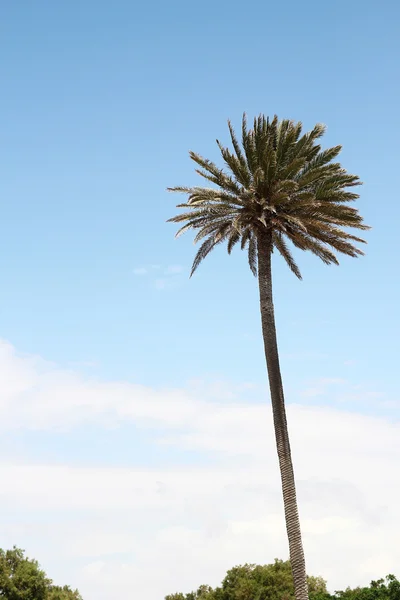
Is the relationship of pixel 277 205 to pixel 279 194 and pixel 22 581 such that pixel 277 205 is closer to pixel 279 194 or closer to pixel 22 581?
pixel 279 194

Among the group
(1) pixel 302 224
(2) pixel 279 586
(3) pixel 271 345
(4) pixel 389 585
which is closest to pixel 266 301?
(3) pixel 271 345

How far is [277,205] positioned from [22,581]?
39.3m

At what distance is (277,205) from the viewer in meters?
31.3

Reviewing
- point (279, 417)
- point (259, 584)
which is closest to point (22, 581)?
point (259, 584)

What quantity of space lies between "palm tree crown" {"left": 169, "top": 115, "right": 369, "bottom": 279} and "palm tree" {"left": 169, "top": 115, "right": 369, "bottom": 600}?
0.13 feet

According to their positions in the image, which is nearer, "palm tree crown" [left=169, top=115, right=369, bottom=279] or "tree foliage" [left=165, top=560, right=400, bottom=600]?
"palm tree crown" [left=169, top=115, right=369, bottom=279]

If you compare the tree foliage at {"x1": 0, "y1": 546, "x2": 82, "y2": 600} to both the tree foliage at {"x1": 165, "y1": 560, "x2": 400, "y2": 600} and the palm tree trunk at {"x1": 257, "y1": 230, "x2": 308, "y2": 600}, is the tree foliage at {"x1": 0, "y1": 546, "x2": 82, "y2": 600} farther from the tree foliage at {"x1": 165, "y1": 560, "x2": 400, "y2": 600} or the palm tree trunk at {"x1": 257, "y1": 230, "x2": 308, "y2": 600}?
the palm tree trunk at {"x1": 257, "y1": 230, "x2": 308, "y2": 600}

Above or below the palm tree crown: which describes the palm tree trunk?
below

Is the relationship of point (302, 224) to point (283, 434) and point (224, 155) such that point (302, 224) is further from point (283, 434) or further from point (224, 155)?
point (283, 434)

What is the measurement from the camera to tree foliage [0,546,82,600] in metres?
55.5

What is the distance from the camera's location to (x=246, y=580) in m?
60.0

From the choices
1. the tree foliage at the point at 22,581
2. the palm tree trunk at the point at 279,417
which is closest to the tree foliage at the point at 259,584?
the tree foliage at the point at 22,581

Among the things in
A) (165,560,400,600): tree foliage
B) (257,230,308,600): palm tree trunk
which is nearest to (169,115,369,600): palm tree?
(257,230,308,600): palm tree trunk

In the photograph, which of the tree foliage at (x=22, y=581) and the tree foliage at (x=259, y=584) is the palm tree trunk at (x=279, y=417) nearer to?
the tree foliage at (x=259, y=584)
